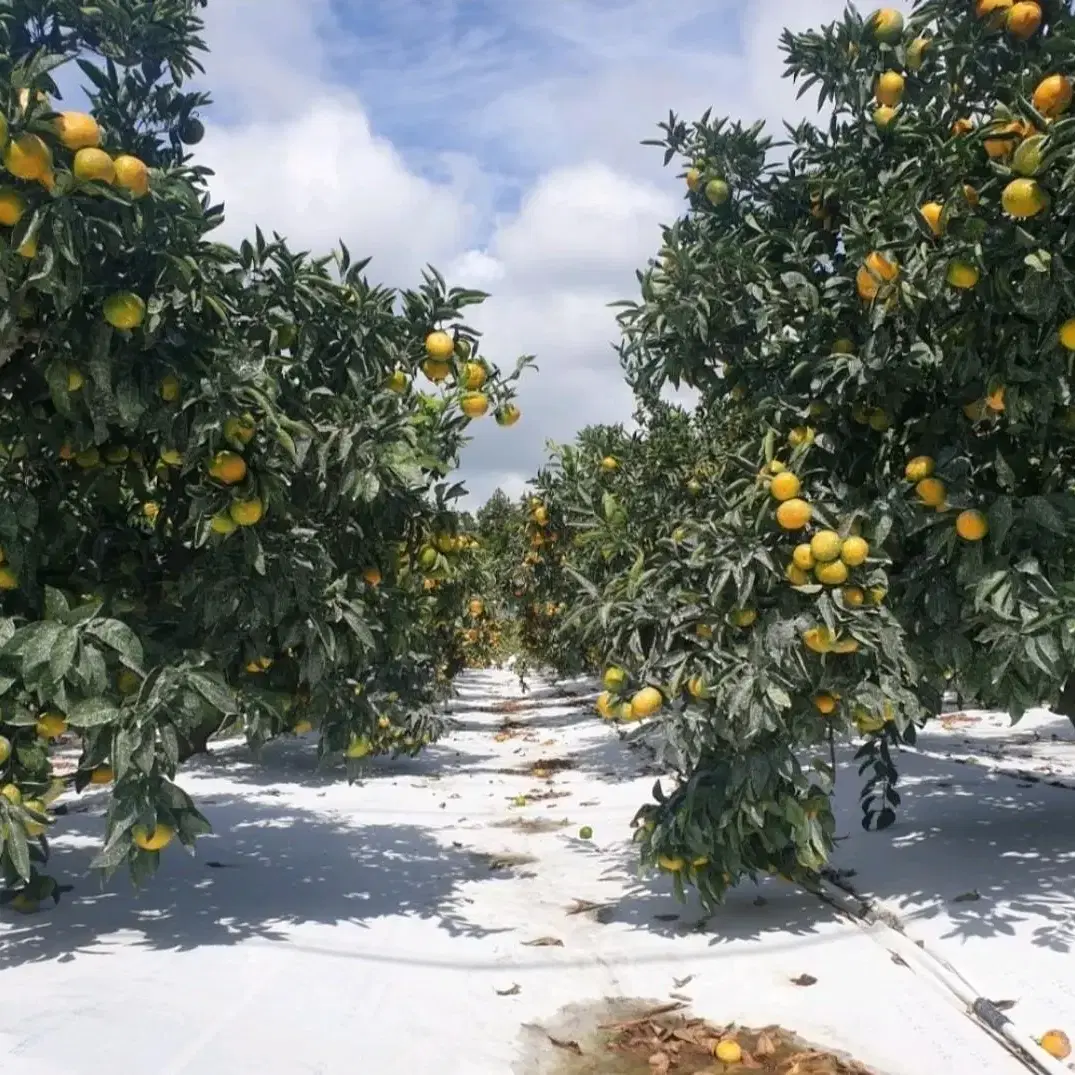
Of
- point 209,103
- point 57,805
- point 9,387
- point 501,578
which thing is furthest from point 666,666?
point 501,578

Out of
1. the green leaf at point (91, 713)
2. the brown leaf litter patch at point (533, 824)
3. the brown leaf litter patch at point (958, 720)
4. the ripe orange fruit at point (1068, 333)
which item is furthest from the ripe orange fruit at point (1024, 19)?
the brown leaf litter patch at point (958, 720)

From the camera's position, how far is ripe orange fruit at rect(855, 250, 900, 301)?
162 inches

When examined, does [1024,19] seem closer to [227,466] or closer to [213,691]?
[227,466]

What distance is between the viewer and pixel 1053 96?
3.75 meters

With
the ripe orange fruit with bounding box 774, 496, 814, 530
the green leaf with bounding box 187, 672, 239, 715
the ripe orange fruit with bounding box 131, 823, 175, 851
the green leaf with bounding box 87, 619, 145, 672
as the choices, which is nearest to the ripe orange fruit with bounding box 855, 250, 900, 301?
the ripe orange fruit with bounding box 774, 496, 814, 530

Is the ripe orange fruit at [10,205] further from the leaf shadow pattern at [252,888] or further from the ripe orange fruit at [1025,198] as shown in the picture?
the ripe orange fruit at [1025,198]

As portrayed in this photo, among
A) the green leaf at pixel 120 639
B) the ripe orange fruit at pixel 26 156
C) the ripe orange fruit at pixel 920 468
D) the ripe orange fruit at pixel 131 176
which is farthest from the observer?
the ripe orange fruit at pixel 920 468

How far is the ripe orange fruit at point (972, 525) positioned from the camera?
4.08 meters

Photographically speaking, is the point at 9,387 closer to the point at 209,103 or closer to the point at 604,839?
the point at 209,103

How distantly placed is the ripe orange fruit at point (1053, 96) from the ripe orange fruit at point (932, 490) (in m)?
1.41

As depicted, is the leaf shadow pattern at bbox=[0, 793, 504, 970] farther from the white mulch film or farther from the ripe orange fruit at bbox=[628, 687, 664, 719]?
the ripe orange fruit at bbox=[628, 687, 664, 719]

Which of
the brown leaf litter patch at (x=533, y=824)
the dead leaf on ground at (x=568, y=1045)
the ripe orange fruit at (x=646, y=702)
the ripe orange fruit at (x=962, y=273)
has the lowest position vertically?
the brown leaf litter patch at (x=533, y=824)

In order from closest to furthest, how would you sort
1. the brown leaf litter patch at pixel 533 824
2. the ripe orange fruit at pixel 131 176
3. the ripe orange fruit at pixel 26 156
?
1. the ripe orange fruit at pixel 26 156
2. the ripe orange fruit at pixel 131 176
3. the brown leaf litter patch at pixel 533 824

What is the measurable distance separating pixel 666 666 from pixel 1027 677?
55.1 inches
